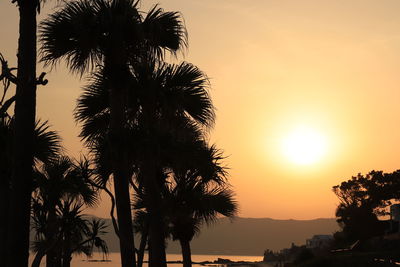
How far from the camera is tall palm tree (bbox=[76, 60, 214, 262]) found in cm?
1633

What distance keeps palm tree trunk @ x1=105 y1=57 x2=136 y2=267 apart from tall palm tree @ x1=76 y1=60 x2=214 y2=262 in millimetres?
234

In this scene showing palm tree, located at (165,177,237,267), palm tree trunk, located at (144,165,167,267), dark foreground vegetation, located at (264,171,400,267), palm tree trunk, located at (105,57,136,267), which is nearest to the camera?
palm tree trunk, located at (105,57,136,267)

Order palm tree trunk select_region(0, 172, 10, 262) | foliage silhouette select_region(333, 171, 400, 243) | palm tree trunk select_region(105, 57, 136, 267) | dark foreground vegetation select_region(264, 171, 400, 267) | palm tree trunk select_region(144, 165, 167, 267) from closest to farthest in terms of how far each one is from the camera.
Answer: palm tree trunk select_region(0, 172, 10, 262) → palm tree trunk select_region(105, 57, 136, 267) → palm tree trunk select_region(144, 165, 167, 267) → dark foreground vegetation select_region(264, 171, 400, 267) → foliage silhouette select_region(333, 171, 400, 243)

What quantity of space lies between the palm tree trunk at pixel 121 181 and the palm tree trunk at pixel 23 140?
14.8 feet

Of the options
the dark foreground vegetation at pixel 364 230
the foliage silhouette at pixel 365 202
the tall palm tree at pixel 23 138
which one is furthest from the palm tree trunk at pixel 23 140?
the foliage silhouette at pixel 365 202

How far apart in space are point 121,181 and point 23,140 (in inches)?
211

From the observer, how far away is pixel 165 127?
56.6ft

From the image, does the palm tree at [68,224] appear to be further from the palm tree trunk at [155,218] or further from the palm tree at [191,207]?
the palm tree at [191,207]

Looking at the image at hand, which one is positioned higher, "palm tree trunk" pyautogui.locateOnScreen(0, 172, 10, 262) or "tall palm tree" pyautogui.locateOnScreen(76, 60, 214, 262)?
"tall palm tree" pyautogui.locateOnScreen(76, 60, 214, 262)

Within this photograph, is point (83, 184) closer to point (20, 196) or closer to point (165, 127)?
point (165, 127)

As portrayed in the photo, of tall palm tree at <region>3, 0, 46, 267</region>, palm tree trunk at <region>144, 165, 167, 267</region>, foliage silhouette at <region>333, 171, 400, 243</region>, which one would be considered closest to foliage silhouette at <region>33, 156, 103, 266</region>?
palm tree trunk at <region>144, 165, 167, 267</region>

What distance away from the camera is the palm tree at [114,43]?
51.1ft

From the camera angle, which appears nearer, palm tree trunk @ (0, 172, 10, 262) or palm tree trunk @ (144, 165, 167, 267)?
palm tree trunk @ (0, 172, 10, 262)

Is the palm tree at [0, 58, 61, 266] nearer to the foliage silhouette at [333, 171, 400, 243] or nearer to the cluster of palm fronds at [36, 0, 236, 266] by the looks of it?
the cluster of palm fronds at [36, 0, 236, 266]
